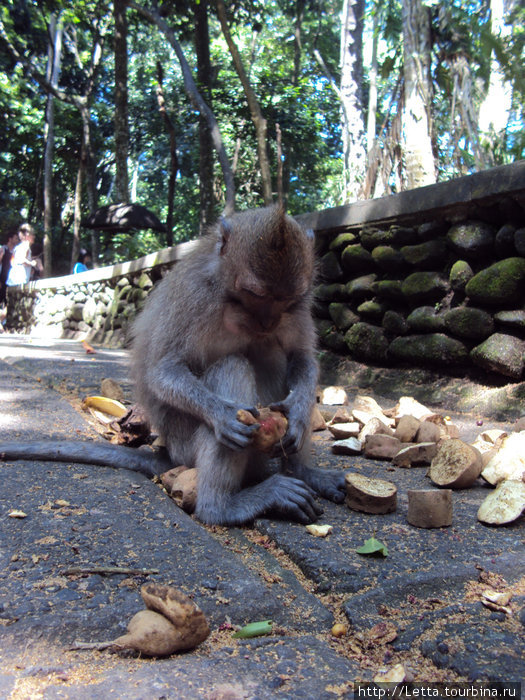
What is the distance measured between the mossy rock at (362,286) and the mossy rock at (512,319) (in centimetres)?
111

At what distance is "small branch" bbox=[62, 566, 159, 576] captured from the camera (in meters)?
1.43

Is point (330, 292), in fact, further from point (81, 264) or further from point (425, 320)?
point (81, 264)

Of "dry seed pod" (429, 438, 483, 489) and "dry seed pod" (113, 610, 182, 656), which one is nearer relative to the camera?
"dry seed pod" (113, 610, 182, 656)

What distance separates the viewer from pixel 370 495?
6.74 feet

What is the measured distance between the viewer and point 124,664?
1.13m

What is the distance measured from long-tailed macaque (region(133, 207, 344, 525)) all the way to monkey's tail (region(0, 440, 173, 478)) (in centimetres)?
10

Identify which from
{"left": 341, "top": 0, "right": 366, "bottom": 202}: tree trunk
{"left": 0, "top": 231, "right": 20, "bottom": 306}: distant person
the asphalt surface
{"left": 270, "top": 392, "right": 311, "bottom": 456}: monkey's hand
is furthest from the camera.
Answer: {"left": 0, "top": 231, "right": 20, "bottom": 306}: distant person

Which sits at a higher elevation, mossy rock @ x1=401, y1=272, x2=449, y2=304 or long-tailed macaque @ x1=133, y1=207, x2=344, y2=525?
mossy rock @ x1=401, y1=272, x2=449, y2=304

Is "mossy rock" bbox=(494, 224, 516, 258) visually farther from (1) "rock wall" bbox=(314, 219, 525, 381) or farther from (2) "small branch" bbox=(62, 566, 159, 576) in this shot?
(2) "small branch" bbox=(62, 566, 159, 576)

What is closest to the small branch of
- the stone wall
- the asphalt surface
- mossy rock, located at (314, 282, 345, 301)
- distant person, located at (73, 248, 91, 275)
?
the asphalt surface

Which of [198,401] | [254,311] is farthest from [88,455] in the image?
[254,311]

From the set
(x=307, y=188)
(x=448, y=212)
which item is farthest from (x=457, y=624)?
(x=307, y=188)

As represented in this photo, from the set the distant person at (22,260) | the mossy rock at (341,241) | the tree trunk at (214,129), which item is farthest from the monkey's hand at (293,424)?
the distant person at (22,260)

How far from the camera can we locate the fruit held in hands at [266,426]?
2090 mm
